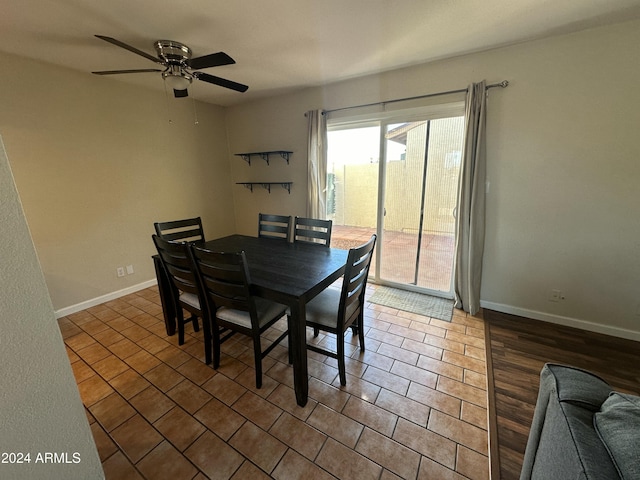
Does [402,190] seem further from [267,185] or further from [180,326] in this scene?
[180,326]

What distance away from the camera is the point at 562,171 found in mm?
2234

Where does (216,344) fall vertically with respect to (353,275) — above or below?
below

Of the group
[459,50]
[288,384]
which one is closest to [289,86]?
[459,50]

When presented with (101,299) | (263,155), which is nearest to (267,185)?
(263,155)

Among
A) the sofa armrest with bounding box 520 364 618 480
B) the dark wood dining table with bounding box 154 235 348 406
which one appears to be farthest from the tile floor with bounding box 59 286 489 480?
the sofa armrest with bounding box 520 364 618 480

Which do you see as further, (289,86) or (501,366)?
(289,86)

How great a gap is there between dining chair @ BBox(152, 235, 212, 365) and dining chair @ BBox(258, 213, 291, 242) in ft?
3.37

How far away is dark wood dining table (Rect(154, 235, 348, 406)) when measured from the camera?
1505 mm

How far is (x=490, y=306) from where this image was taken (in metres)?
2.73

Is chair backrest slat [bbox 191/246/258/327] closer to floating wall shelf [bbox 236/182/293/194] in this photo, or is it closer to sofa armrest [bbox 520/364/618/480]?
sofa armrest [bbox 520/364/618/480]

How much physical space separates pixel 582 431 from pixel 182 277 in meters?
2.05

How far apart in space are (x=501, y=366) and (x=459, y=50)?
2713 millimetres

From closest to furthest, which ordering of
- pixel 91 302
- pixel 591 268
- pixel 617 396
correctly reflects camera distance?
pixel 617 396
pixel 591 268
pixel 91 302

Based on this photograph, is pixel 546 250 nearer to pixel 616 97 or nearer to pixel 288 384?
pixel 616 97
